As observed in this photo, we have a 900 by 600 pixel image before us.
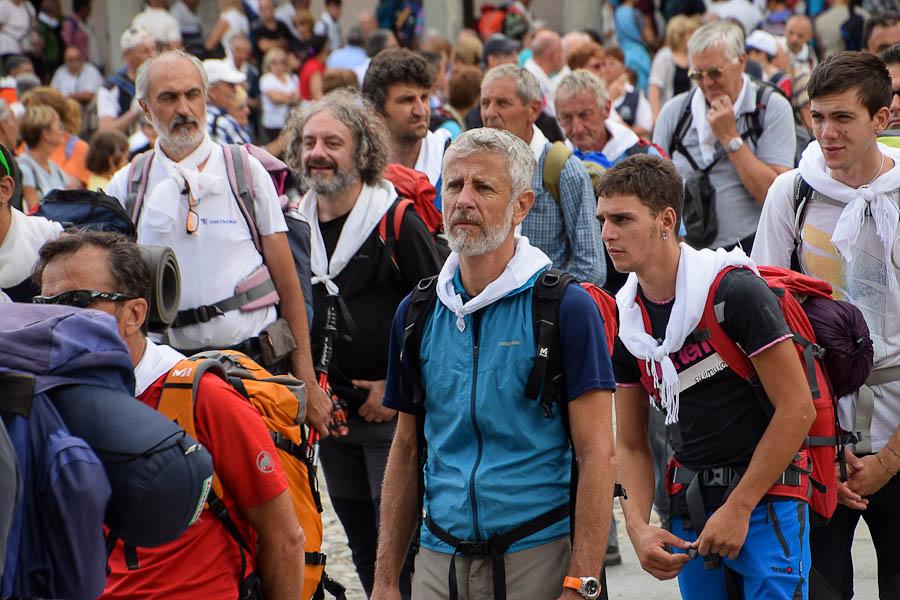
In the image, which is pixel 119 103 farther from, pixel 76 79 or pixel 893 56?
pixel 893 56

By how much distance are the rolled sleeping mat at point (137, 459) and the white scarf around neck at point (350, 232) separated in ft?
7.54

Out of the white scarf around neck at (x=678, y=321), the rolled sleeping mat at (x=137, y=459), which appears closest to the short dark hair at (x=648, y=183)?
the white scarf around neck at (x=678, y=321)

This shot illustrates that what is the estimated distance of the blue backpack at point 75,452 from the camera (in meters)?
2.44

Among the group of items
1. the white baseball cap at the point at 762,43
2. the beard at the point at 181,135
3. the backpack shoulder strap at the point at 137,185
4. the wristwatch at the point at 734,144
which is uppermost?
the white baseball cap at the point at 762,43

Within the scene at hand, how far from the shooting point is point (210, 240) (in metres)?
4.66

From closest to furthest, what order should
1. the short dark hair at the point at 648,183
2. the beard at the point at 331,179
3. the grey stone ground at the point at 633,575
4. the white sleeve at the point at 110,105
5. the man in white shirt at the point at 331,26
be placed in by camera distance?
the short dark hair at the point at 648,183, the beard at the point at 331,179, the grey stone ground at the point at 633,575, the white sleeve at the point at 110,105, the man in white shirt at the point at 331,26

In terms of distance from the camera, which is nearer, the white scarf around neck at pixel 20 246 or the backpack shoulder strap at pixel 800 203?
the backpack shoulder strap at pixel 800 203

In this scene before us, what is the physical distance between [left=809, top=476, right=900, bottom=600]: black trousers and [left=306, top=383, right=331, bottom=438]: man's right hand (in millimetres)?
1738

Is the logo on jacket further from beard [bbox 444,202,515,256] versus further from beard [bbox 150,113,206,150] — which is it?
beard [bbox 150,113,206,150]

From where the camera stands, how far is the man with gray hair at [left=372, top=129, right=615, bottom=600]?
3.31 meters

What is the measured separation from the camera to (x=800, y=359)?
3.63 m

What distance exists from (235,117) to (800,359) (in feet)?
20.7

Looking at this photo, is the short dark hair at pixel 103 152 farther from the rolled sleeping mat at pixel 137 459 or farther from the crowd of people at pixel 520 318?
the rolled sleeping mat at pixel 137 459

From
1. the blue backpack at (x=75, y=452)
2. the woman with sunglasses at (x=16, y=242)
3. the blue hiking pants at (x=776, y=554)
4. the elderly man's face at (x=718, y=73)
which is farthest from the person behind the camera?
the elderly man's face at (x=718, y=73)
